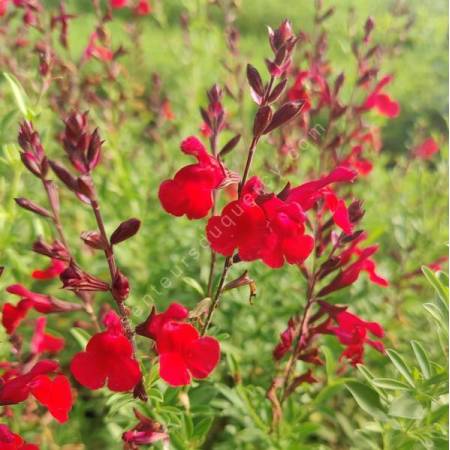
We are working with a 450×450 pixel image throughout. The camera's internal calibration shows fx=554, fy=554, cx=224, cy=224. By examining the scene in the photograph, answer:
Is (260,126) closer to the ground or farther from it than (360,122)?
closer to the ground

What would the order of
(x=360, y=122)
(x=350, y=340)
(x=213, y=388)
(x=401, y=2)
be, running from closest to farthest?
(x=350, y=340) < (x=213, y=388) < (x=360, y=122) < (x=401, y=2)

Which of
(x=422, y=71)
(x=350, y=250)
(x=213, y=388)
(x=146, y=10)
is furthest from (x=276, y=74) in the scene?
(x=422, y=71)

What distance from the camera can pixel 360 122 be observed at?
2.71m

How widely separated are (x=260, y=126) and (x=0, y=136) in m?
1.27

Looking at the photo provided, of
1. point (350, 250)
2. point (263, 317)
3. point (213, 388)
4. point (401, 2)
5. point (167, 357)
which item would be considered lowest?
point (167, 357)

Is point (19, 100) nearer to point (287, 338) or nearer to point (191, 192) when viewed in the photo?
point (191, 192)

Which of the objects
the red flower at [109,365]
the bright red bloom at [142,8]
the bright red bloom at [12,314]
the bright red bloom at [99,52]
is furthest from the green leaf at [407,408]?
the bright red bloom at [142,8]

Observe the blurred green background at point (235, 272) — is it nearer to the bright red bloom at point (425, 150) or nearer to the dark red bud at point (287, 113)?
the bright red bloom at point (425, 150)

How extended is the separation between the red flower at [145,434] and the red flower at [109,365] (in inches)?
8.4

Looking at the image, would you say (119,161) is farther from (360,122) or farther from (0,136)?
(360,122)

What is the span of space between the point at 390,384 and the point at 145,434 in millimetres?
647

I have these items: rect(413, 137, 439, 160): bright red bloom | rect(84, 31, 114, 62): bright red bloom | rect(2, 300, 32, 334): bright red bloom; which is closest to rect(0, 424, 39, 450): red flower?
rect(2, 300, 32, 334): bright red bloom

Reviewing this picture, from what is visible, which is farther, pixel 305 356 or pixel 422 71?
pixel 422 71

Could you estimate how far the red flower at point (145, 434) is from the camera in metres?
1.37
